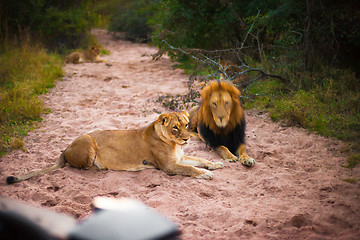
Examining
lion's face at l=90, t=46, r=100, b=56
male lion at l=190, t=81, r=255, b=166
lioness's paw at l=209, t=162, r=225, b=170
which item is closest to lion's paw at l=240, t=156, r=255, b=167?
male lion at l=190, t=81, r=255, b=166

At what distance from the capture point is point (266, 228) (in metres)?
2.65

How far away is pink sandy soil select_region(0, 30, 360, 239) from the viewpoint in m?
2.69

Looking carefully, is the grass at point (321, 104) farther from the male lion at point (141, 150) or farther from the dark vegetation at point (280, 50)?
the male lion at point (141, 150)

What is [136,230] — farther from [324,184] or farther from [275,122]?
[275,122]

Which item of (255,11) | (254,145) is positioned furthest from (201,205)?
(255,11)

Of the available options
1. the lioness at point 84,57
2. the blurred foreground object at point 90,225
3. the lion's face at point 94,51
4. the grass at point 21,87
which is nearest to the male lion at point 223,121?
the grass at point 21,87

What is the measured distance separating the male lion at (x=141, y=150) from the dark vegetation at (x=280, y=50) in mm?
2094

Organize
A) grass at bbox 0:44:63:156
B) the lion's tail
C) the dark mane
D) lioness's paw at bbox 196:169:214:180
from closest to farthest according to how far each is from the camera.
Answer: the lion's tail → lioness's paw at bbox 196:169:214:180 → the dark mane → grass at bbox 0:44:63:156

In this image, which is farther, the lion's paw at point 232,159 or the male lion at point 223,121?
the lion's paw at point 232,159

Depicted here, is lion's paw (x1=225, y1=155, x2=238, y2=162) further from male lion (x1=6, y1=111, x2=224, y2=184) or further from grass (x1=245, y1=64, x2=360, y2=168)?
grass (x1=245, y1=64, x2=360, y2=168)

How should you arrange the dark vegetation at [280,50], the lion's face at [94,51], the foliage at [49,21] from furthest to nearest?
1. the lion's face at [94,51]
2. the foliage at [49,21]
3. the dark vegetation at [280,50]

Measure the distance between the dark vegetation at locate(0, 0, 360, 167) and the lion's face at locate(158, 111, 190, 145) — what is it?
2.06 meters

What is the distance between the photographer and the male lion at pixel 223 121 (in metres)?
4.06

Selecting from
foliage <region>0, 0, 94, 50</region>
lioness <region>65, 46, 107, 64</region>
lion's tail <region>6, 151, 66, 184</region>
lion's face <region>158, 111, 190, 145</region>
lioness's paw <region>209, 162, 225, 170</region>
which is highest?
foliage <region>0, 0, 94, 50</region>
